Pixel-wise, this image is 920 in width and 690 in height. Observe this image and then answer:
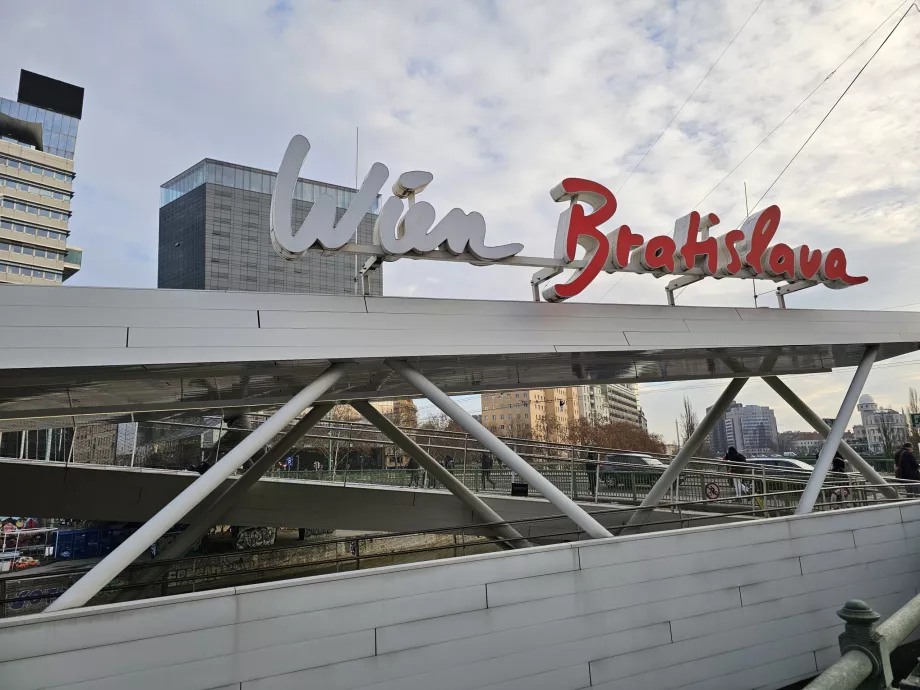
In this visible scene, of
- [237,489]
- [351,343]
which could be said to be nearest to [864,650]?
[351,343]

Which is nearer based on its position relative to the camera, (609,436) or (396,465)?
(396,465)

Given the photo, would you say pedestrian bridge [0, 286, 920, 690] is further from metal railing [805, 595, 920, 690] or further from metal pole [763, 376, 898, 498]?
metal railing [805, 595, 920, 690]

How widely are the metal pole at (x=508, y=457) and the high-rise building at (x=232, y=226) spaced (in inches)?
62.2

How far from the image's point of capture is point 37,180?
9275 cm

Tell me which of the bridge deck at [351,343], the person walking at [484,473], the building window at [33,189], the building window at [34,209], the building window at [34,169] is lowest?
the person walking at [484,473]

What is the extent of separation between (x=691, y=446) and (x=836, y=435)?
2590mm

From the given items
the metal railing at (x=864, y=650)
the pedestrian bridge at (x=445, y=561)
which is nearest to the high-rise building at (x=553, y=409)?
the pedestrian bridge at (x=445, y=561)

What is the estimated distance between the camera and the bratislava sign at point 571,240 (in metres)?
6.84

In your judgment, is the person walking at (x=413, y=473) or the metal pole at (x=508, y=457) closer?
the metal pole at (x=508, y=457)

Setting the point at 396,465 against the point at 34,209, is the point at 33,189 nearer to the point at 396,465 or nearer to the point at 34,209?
the point at 34,209

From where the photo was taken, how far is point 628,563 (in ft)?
21.8

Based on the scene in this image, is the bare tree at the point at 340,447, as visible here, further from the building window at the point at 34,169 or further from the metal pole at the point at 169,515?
the building window at the point at 34,169

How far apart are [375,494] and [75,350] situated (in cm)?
894

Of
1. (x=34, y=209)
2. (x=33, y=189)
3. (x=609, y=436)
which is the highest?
(x=33, y=189)
